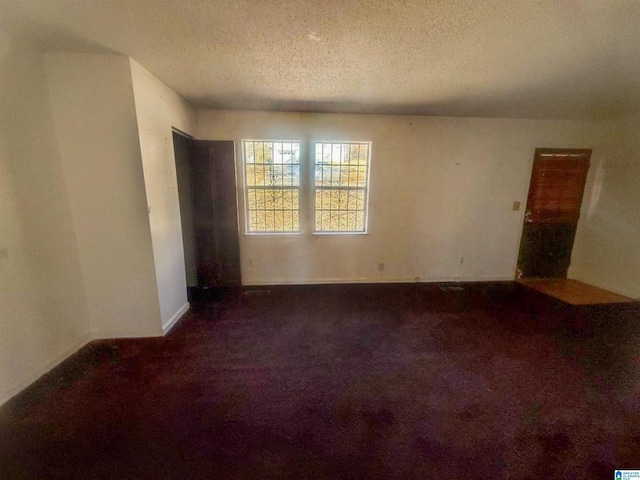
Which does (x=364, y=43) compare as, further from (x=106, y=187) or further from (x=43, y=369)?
(x=43, y=369)

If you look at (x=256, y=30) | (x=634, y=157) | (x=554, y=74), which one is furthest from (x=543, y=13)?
(x=634, y=157)

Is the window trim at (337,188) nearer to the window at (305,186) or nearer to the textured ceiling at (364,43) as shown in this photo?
the window at (305,186)

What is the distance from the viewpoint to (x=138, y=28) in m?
1.58

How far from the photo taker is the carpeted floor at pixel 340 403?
1.32 metres

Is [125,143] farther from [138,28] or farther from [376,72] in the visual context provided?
[376,72]

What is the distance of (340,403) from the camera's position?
171 cm

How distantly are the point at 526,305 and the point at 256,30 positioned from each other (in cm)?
412

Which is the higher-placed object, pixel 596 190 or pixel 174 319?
pixel 596 190

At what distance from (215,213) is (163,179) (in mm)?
992

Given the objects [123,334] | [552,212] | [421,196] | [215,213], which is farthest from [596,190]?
[123,334]

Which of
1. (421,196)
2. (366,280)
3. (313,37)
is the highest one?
(313,37)

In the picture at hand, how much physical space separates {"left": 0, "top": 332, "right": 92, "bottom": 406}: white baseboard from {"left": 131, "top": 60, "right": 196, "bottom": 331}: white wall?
666mm

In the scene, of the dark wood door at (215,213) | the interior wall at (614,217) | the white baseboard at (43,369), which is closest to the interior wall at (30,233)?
the white baseboard at (43,369)

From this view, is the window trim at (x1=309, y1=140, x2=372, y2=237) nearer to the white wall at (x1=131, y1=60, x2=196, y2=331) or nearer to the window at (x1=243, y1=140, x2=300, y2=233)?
the window at (x1=243, y1=140, x2=300, y2=233)
